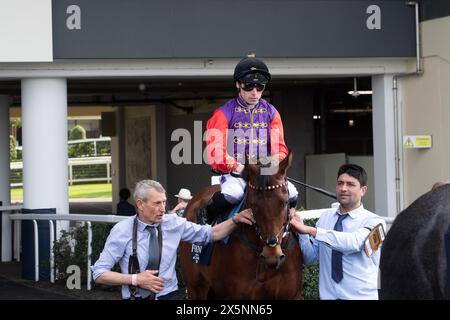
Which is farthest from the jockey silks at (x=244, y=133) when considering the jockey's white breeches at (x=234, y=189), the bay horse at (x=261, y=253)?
the bay horse at (x=261, y=253)

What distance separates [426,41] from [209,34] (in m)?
3.08

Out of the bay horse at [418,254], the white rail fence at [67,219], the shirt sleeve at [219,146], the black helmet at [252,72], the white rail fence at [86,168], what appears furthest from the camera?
the white rail fence at [86,168]

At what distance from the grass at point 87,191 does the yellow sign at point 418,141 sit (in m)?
22.6

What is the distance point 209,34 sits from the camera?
11.3m

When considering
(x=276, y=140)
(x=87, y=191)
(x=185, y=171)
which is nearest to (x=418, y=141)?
(x=276, y=140)

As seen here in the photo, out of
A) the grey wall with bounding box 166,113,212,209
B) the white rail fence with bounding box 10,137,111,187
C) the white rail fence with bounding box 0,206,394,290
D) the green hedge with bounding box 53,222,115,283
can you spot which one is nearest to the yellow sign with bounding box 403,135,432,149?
the white rail fence with bounding box 0,206,394,290

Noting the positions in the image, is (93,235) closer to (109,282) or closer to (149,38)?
(149,38)

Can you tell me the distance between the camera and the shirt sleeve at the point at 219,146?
5371mm

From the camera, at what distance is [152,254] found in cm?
436

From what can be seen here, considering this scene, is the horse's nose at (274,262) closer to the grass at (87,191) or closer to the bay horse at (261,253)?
the bay horse at (261,253)

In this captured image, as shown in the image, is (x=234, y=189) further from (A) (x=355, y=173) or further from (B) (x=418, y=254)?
(B) (x=418, y=254)

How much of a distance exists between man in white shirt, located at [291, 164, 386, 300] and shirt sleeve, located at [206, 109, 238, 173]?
715mm

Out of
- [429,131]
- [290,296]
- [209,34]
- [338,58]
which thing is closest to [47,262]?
[209,34]

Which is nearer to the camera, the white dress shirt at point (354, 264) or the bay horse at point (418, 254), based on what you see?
the bay horse at point (418, 254)
